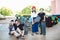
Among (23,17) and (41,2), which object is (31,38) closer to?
(23,17)

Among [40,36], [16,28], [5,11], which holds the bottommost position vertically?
[40,36]

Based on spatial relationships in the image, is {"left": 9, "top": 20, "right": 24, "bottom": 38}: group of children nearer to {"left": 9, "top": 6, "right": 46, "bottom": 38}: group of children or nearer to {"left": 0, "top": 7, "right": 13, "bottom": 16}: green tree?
{"left": 9, "top": 6, "right": 46, "bottom": 38}: group of children

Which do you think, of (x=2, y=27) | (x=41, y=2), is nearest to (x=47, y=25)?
(x=41, y=2)

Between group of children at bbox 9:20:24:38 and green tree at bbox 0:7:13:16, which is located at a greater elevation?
green tree at bbox 0:7:13:16

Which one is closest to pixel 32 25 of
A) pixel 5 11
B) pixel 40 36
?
pixel 40 36

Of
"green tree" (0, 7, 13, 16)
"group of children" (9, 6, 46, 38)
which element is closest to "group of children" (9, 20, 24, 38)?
"group of children" (9, 6, 46, 38)

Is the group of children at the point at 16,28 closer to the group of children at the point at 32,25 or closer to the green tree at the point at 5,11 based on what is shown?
the group of children at the point at 32,25

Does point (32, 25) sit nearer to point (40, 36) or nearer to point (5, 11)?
point (40, 36)

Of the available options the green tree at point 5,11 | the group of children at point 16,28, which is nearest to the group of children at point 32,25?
the group of children at point 16,28

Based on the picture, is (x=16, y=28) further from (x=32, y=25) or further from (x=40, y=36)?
(x=40, y=36)

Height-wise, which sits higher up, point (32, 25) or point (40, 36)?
point (32, 25)

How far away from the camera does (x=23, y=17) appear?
1.65 meters

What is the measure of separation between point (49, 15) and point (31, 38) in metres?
0.44

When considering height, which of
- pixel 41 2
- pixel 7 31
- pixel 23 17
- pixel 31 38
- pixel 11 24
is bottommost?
pixel 31 38
